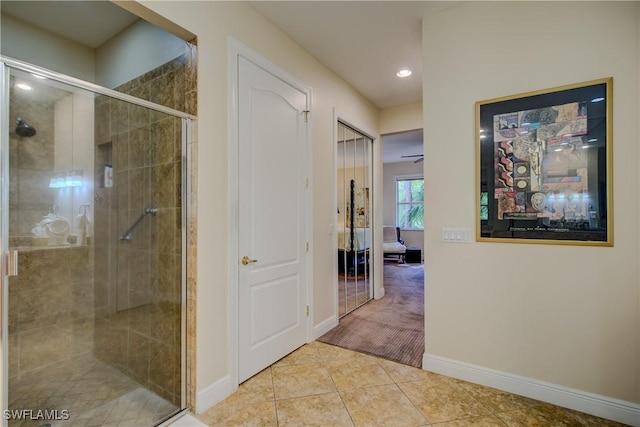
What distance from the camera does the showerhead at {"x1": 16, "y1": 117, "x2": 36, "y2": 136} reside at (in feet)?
6.70

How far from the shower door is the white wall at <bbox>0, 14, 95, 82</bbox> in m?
2.58

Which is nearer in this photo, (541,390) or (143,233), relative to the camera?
(541,390)

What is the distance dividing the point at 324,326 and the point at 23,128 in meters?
2.97

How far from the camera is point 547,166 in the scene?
6.56ft

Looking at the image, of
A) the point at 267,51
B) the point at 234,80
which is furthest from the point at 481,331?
the point at 267,51

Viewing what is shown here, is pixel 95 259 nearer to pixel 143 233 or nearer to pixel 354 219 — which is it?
pixel 143 233

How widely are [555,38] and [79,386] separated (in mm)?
3962

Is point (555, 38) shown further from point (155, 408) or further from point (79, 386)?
point (79, 386)

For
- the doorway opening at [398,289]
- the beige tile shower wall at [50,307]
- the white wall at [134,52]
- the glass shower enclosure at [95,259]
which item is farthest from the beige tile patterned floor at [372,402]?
the white wall at [134,52]

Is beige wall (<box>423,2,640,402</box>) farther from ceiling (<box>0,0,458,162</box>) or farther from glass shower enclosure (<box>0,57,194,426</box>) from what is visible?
glass shower enclosure (<box>0,57,194,426</box>)

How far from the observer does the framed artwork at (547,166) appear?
1856 mm

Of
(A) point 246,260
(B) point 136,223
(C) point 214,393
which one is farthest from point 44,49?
(C) point 214,393

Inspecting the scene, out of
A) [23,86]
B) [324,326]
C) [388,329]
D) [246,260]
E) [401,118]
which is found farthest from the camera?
[401,118]

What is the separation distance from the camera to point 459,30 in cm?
229
